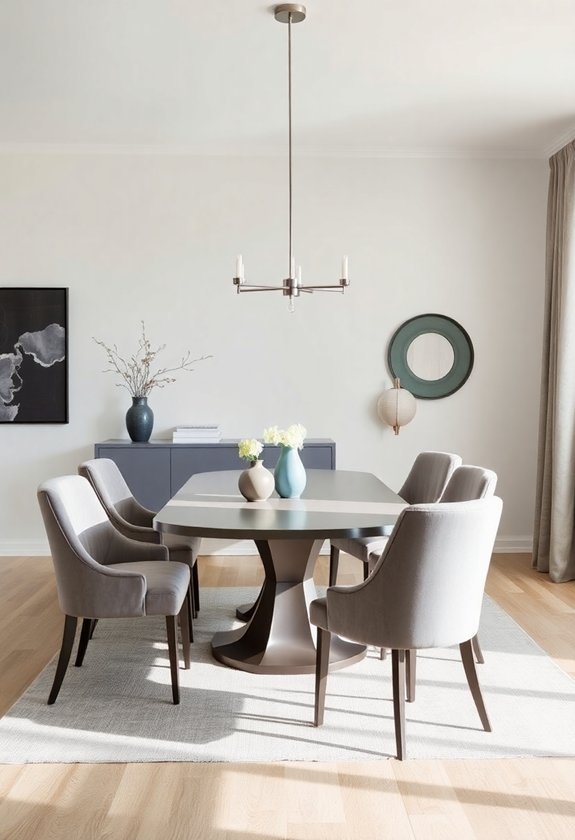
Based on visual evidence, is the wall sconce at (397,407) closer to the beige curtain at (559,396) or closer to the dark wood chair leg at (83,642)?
the beige curtain at (559,396)

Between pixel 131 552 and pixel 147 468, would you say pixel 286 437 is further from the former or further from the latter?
pixel 147 468

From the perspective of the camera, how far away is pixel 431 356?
5.73 m

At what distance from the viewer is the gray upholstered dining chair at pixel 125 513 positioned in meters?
3.71

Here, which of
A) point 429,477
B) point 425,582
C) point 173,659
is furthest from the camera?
point 429,477

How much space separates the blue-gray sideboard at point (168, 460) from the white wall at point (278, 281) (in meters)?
0.44

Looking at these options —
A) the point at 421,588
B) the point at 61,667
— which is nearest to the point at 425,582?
the point at 421,588

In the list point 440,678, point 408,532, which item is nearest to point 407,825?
point 408,532

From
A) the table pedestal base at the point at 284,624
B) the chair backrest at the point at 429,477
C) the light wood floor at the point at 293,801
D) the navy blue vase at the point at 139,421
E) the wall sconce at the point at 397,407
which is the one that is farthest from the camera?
the wall sconce at the point at 397,407

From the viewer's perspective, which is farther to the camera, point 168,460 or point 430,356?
point 430,356

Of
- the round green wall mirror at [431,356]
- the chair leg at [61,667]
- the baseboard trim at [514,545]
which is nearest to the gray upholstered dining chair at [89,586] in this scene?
the chair leg at [61,667]

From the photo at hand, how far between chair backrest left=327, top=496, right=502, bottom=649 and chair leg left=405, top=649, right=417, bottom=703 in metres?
0.37

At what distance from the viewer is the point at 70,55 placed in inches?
161

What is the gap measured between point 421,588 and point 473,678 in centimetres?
47

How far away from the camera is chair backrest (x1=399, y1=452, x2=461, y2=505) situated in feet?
12.9
